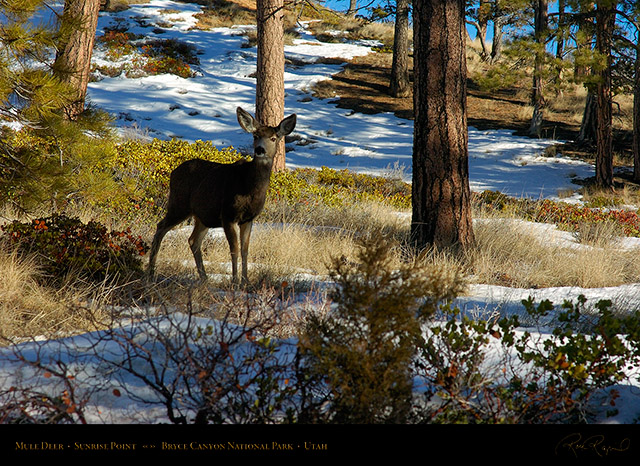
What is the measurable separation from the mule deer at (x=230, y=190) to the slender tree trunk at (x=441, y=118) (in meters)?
2.24

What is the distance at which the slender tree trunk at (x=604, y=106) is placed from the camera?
47.9 feet

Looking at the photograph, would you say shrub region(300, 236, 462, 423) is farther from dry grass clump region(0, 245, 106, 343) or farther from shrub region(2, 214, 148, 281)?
shrub region(2, 214, 148, 281)

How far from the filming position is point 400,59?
23703 mm

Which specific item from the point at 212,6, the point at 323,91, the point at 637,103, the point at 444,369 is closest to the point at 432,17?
the point at 444,369

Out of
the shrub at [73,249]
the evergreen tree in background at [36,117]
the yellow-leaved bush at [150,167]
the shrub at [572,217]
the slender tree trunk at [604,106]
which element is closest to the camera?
the shrub at [73,249]

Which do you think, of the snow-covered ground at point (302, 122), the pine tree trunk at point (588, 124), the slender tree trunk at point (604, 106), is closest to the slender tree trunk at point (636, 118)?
the slender tree trunk at point (604, 106)

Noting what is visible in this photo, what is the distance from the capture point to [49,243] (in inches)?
219

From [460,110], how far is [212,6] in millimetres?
31740

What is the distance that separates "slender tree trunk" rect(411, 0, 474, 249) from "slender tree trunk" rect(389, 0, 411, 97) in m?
17.1

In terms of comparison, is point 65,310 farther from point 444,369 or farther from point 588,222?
point 588,222

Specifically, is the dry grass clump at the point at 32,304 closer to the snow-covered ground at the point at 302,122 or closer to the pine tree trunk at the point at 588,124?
the snow-covered ground at the point at 302,122
